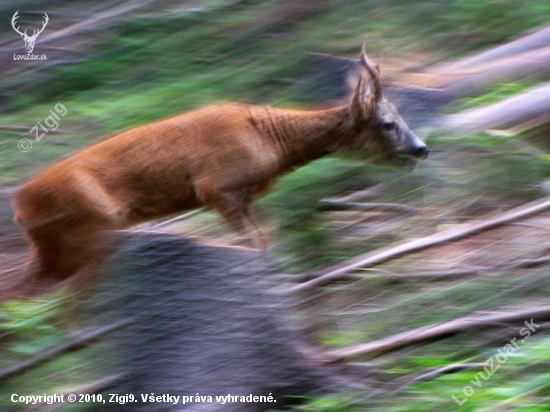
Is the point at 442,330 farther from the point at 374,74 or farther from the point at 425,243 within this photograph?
the point at 374,74

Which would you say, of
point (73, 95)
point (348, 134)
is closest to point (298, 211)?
point (348, 134)

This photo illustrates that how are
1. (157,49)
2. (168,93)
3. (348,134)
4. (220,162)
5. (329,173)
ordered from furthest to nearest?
(157,49) < (168,93) < (329,173) < (348,134) < (220,162)

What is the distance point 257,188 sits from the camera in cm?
671

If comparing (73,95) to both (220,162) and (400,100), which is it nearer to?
(400,100)

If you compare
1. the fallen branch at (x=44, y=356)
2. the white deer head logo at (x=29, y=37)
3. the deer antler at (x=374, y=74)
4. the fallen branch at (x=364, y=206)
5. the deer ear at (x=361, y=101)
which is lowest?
the fallen branch at (x=44, y=356)

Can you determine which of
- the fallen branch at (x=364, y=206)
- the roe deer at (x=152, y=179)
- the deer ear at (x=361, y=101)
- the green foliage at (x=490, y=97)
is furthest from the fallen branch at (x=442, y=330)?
the green foliage at (x=490, y=97)

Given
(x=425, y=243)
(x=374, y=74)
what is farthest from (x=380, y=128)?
(x=425, y=243)

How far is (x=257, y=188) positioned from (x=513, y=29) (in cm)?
641

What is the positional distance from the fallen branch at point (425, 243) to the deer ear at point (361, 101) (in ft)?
3.77

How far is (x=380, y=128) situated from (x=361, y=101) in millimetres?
282

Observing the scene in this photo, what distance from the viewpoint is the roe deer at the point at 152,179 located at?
6414 mm

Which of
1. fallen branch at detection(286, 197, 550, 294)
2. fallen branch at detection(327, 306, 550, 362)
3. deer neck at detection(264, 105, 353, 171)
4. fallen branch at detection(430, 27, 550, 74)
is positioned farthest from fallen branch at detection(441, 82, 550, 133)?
fallen branch at detection(327, 306, 550, 362)

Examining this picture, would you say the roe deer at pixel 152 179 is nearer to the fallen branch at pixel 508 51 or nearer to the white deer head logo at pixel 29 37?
the fallen branch at pixel 508 51

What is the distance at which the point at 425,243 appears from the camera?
7270 millimetres
